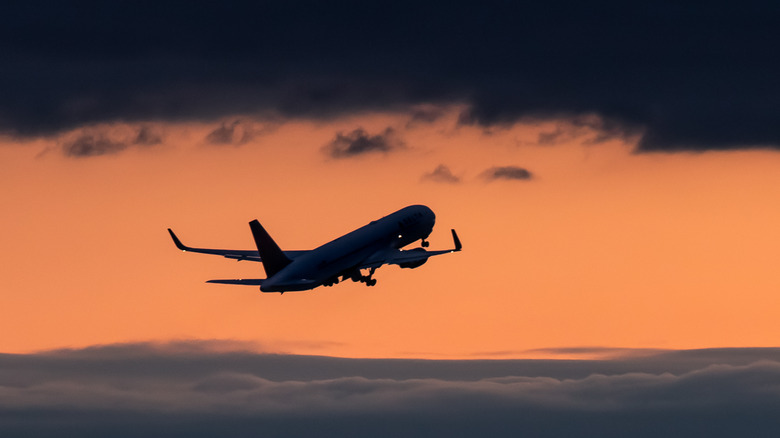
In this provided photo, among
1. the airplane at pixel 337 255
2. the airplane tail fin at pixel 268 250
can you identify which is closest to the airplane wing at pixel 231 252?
the airplane at pixel 337 255

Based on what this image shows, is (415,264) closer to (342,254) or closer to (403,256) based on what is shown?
(403,256)

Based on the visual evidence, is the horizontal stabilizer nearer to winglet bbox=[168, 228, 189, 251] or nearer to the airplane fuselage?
the airplane fuselage

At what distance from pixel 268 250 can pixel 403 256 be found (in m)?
19.8

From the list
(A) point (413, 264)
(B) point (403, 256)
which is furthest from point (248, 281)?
(A) point (413, 264)

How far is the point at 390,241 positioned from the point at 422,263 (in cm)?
449

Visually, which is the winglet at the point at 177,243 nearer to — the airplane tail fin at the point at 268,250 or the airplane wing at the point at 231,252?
the airplane wing at the point at 231,252

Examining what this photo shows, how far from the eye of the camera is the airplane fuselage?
173375 mm

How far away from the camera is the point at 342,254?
180250 millimetres

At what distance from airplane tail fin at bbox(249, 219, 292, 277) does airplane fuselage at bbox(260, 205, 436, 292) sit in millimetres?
799

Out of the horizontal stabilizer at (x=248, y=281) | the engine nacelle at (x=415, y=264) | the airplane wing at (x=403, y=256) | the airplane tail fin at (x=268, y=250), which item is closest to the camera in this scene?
the horizontal stabilizer at (x=248, y=281)

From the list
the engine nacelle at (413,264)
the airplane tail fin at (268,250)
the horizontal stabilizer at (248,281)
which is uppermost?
the engine nacelle at (413,264)

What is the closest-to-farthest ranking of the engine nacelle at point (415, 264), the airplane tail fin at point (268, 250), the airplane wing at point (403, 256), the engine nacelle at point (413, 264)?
the airplane tail fin at point (268, 250)
the airplane wing at point (403, 256)
the engine nacelle at point (415, 264)
the engine nacelle at point (413, 264)

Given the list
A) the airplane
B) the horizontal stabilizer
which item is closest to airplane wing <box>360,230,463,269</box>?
the airplane

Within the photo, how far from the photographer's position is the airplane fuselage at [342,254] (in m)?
173
